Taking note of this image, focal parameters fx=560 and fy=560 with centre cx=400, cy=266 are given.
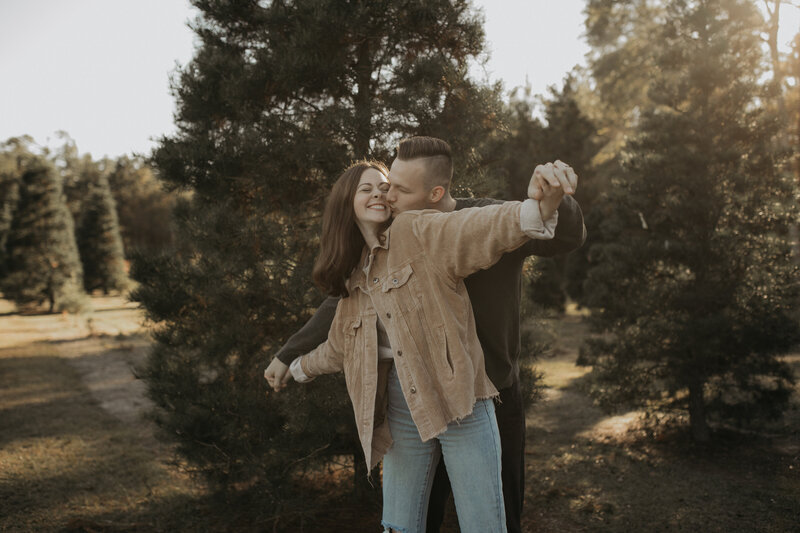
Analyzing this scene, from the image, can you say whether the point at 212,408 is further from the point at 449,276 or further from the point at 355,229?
the point at 449,276

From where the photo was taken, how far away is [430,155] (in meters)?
2.21

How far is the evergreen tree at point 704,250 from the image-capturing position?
18.7 ft

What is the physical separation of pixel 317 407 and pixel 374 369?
170 cm

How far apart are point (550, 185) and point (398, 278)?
2.22 feet

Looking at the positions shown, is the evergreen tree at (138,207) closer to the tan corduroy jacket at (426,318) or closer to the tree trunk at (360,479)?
the tree trunk at (360,479)

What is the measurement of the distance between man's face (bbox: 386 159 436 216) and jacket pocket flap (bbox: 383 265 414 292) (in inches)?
11.3

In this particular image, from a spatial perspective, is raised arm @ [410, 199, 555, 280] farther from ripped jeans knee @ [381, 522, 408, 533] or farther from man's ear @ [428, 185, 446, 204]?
ripped jeans knee @ [381, 522, 408, 533]

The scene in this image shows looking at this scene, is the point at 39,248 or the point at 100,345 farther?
the point at 39,248

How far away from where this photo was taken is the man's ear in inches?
88.3

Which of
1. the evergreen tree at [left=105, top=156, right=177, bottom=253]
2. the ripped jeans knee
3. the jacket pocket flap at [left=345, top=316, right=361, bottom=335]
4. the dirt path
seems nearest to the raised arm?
the jacket pocket flap at [left=345, top=316, right=361, bottom=335]

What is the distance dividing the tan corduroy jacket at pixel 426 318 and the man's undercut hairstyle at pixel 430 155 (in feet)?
0.72

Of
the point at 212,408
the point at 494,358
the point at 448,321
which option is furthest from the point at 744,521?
the point at 212,408

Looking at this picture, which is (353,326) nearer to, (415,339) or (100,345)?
(415,339)

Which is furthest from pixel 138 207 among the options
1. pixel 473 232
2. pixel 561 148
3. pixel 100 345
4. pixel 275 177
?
pixel 473 232
